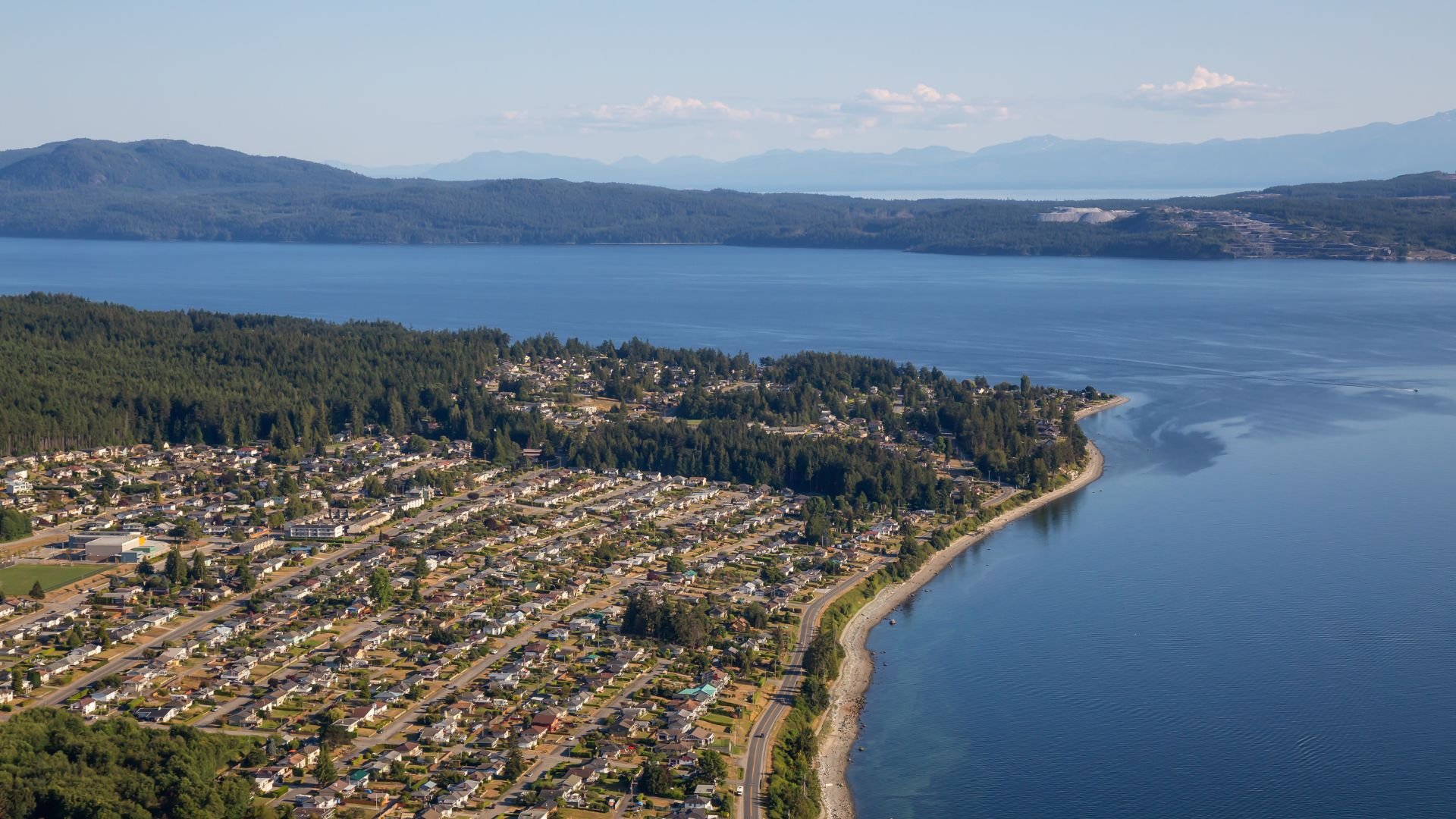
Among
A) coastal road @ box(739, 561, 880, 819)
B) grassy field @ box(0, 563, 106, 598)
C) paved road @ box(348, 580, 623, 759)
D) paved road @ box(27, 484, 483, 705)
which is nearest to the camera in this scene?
coastal road @ box(739, 561, 880, 819)

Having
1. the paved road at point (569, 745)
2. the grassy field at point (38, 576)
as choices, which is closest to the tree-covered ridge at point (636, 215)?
the paved road at point (569, 745)

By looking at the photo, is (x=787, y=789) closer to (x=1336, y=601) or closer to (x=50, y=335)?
(x=1336, y=601)

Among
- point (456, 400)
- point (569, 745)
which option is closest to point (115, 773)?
point (569, 745)

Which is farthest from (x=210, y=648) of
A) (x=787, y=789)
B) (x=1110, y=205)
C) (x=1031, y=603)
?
(x=1110, y=205)

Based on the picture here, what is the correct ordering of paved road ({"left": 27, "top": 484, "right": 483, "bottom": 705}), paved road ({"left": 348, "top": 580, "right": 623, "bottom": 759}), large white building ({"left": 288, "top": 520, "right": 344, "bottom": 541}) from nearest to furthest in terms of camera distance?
paved road ({"left": 348, "top": 580, "right": 623, "bottom": 759}) < paved road ({"left": 27, "top": 484, "right": 483, "bottom": 705}) < large white building ({"left": 288, "top": 520, "right": 344, "bottom": 541})

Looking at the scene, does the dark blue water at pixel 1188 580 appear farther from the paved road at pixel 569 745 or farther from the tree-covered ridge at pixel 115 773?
the tree-covered ridge at pixel 115 773

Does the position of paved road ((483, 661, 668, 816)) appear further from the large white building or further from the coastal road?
the large white building

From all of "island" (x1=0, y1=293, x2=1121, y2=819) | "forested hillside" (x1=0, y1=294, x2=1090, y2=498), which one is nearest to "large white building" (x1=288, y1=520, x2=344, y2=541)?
"island" (x1=0, y1=293, x2=1121, y2=819)
